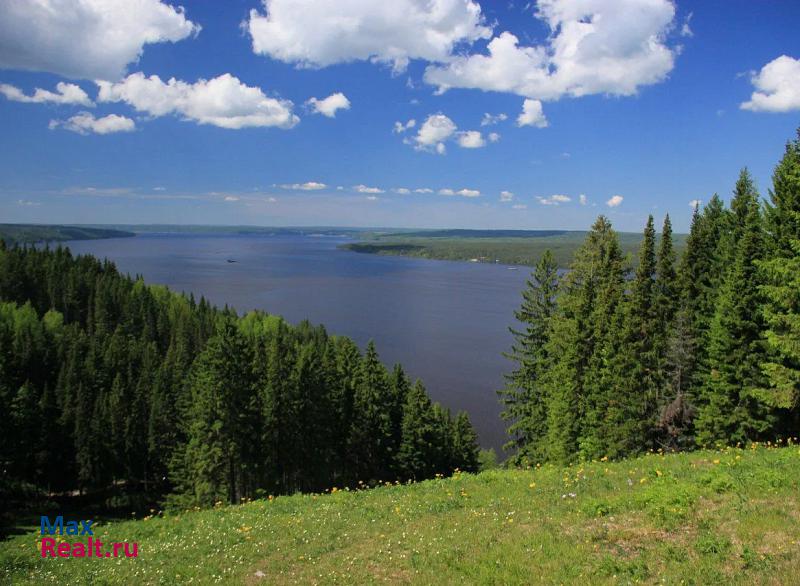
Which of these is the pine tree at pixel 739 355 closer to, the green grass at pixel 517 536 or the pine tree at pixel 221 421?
the green grass at pixel 517 536

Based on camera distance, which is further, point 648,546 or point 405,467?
point 405,467

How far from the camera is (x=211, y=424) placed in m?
29.4

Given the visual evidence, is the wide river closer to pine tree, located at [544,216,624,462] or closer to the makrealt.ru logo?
pine tree, located at [544,216,624,462]

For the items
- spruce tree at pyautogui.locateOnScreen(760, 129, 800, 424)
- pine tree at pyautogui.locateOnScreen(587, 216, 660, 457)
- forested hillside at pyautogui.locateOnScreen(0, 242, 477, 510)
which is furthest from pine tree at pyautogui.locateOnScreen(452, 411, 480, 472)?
spruce tree at pyautogui.locateOnScreen(760, 129, 800, 424)

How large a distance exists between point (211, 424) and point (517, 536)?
A: 76.2 feet

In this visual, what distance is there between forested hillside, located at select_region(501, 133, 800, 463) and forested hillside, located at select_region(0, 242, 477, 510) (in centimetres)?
1237

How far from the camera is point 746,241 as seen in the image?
21.3m

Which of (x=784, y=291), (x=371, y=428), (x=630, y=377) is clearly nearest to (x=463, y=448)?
(x=371, y=428)

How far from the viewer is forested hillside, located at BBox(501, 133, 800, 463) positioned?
65.1ft

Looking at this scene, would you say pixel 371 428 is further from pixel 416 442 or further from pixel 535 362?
pixel 535 362

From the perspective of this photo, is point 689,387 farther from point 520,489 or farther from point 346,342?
point 346,342

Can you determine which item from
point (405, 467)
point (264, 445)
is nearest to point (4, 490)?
point (264, 445)

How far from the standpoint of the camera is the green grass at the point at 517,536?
8352 millimetres

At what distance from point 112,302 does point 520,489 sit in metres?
89.7
